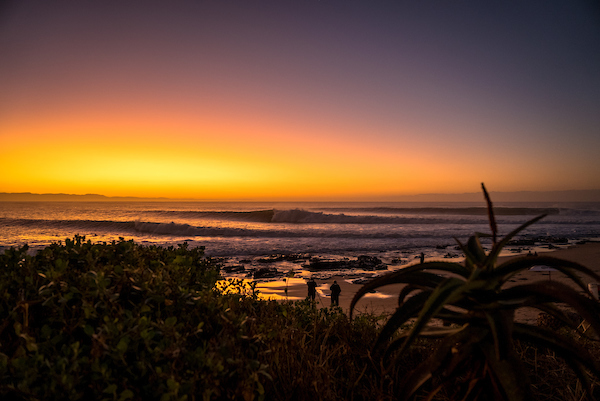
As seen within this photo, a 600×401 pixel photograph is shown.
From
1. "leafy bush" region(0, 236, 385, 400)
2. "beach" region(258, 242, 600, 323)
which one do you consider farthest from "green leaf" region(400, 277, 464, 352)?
"beach" region(258, 242, 600, 323)

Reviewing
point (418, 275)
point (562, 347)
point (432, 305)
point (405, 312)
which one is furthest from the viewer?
point (418, 275)

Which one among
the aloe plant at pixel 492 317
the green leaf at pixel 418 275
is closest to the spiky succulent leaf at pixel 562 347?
the aloe plant at pixel 492 317

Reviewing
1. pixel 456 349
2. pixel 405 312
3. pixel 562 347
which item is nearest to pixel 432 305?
pixel 405 312

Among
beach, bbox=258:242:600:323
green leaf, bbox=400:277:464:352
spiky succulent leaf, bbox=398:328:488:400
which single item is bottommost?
beach, bbox=258:242:600:323

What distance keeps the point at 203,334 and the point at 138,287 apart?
487 millimetres

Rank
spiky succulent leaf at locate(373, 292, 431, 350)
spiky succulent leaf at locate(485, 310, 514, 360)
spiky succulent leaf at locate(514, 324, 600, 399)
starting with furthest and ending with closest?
spiky succulent leaf at locate(373, 292, 431, 350), spiky succulent leaf at locate(514, 324, 600, 399), spiky succulent leaf at locate(485, 310, 514, 360)

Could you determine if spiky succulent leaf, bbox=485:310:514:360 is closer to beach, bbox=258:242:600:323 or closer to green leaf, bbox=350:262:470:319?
green leaf, bbox=350:262:470:319

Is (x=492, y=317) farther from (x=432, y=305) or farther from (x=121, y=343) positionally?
(x=121, y=343)

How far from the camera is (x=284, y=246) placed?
74.0 feet

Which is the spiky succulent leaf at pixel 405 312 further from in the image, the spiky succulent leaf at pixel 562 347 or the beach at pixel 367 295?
the beach at pixel 367 295

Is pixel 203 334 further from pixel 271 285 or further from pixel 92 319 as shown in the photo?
pixel 271 285

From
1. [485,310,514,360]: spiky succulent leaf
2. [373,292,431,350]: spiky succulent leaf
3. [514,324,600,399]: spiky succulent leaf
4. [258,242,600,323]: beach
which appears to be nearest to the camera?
[485,310,514,360]: spiky succulent leaf

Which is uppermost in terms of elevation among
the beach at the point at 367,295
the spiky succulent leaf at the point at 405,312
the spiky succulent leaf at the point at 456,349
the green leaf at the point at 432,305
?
the green leaf at the point at 432,305

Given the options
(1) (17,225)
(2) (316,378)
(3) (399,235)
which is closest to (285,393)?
(2) (316,378)
